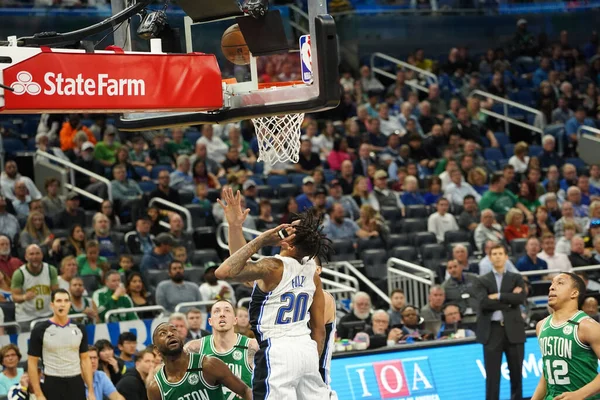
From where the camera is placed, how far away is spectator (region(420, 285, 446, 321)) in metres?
14.0

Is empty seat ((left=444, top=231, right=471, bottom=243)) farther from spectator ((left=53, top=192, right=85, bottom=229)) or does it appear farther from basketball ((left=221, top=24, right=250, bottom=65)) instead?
basketball ((left=221, top=24, right=250, bottom=65))

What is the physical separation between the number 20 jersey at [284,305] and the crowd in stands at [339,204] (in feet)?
14.1

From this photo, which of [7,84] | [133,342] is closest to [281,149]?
[7,84]

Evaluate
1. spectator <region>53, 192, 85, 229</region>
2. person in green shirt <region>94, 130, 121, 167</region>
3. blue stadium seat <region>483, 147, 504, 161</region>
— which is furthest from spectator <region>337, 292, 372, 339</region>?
blue stadium seat <region>483, 147, 504, 161</region>

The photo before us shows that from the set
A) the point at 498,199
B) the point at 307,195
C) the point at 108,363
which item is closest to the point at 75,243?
the point at 108,363

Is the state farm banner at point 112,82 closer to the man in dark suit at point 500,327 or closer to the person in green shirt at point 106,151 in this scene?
the man in dark suit at point 500,327

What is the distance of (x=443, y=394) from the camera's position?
13.1m

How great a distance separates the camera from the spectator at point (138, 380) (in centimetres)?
1035

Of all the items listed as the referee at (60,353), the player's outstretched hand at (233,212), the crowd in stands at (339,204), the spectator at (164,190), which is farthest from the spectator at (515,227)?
the player's outstretched hand at (233,212)

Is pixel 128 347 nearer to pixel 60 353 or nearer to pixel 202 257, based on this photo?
pixel 60 353

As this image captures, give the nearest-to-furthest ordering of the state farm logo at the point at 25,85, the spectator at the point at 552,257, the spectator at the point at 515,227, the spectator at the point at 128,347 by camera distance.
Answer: the state farm logo at the point at 25,85 < the spectator at the point at 128,347 < the spectator at the point at 552,257 < the spectator at the point at 515,227

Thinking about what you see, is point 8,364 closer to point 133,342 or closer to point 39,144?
point 133,342

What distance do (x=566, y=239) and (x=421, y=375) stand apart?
4350 millimetres

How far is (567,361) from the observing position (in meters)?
7.94
